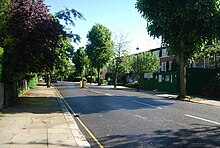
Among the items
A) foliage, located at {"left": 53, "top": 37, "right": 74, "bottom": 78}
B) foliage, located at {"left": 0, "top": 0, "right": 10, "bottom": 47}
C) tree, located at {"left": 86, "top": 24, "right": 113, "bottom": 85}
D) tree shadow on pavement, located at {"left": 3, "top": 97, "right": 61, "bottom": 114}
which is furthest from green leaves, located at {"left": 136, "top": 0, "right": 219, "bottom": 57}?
tree, located at {"left": 86, "top": 24, "right": 113, "bottom": 85}

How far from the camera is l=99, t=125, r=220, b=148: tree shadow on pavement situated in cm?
817

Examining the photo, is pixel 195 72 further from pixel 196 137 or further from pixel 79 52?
pixel 79 52

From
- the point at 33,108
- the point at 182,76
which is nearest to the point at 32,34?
the point at 33,108

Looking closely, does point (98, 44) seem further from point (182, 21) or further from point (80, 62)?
point (182, 21)

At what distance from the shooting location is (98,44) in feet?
249

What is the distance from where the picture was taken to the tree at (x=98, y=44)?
73.3 meters

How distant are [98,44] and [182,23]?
164ft

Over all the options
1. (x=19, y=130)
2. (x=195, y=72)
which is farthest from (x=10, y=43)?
(x=195, y=72)

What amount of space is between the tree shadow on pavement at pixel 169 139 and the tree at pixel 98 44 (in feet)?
200

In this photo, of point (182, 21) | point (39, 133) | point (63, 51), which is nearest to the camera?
point (39, 133)

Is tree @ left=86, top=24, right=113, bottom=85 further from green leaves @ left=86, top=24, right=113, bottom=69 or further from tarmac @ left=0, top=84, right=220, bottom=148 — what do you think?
tarmac @ left=0, top=84, right=220, bottom=148

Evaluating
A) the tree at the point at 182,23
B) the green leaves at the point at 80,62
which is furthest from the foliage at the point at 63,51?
the green leaves at the point at 80,62

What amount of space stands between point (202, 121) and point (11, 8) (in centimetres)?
1043

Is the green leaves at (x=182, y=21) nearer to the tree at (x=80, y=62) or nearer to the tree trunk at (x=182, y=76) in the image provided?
the tree trunk at (x=182, y=76)
